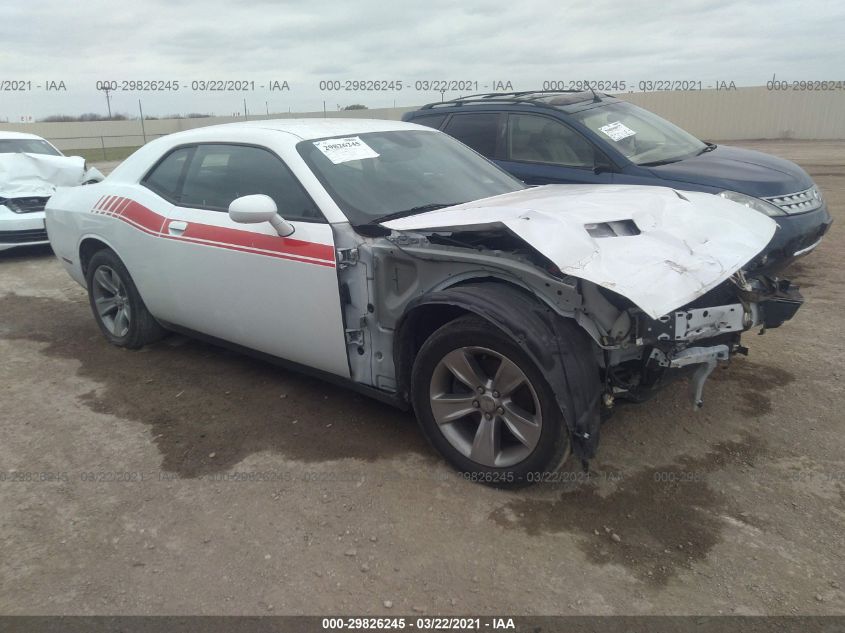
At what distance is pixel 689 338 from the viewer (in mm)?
2609

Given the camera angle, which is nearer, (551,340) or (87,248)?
(551,340)

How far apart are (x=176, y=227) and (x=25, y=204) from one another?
5.65 metres

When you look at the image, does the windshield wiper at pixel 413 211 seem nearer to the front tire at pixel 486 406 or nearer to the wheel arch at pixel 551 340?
the wheel arch at pixel 551 340

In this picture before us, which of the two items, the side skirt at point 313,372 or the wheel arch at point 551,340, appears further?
the side skirt at point 313,372

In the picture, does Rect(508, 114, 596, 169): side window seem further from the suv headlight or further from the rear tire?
the rear tire

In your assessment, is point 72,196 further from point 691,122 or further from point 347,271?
point 691,122

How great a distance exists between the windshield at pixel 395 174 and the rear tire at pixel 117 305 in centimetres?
190

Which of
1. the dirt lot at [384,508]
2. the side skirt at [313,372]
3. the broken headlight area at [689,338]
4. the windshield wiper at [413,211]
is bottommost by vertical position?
the dirt lot at [384,508]

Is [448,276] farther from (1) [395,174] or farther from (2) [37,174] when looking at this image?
(2) [37,174]

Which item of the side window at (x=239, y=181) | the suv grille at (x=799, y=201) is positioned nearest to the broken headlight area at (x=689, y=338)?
the side window at (x=239, y=181)

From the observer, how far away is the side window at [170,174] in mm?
4199

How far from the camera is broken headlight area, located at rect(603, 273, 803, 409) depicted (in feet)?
8.53

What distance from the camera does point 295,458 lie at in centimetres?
331

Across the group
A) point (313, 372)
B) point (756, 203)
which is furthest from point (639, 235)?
point (756, 203)
